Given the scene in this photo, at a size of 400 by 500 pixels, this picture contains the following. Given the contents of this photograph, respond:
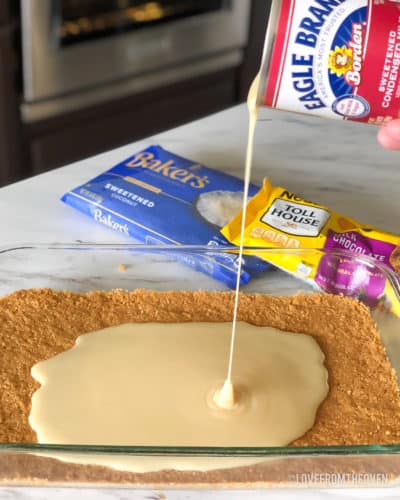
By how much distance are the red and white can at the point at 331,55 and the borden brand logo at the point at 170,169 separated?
29 centimetres

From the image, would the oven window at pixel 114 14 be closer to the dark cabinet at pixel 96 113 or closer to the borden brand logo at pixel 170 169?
the dark cabinet at pixel 96 113

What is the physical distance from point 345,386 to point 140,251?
300 mm

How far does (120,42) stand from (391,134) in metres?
0.97

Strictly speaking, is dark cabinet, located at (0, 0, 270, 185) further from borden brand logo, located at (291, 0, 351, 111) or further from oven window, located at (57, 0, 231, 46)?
borden brand logo, located at (291, 0, 351, 111)

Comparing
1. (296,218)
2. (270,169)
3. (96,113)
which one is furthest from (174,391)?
(96,113)

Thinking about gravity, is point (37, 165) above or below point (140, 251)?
below

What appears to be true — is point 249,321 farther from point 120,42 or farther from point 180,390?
point 120,42

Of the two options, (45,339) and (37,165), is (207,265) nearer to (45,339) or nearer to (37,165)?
(45,339)

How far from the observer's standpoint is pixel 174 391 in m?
0.79

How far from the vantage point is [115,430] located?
746 millimetres

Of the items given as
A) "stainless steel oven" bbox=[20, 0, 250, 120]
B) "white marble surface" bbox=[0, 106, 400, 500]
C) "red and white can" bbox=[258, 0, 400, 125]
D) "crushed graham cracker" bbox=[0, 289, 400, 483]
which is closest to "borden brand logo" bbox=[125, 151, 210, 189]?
"white marble surface" bbox=[0, 106, 400, 500]

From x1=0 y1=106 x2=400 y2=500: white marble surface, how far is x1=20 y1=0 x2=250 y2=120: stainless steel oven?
483 mm

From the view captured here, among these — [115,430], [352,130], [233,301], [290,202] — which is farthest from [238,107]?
[115,430]

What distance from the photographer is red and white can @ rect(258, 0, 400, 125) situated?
708mm
